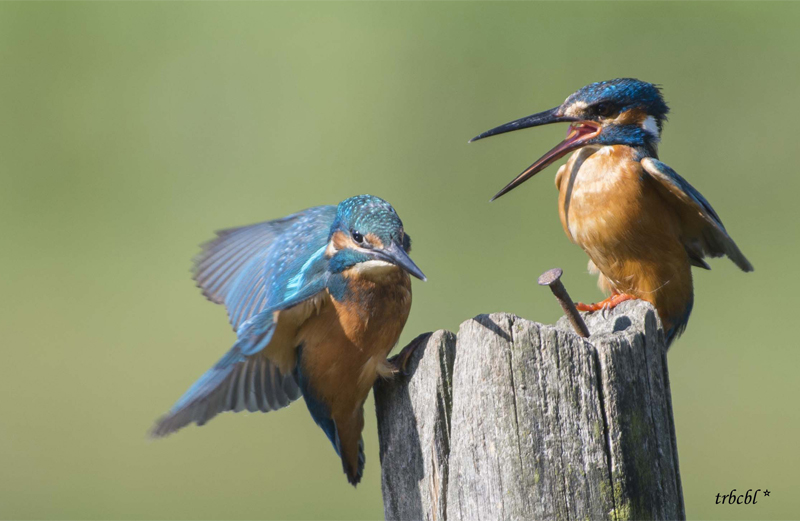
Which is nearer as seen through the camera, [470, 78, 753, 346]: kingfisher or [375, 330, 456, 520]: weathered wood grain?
[375, 330, 456, 520]: weathered wood grain

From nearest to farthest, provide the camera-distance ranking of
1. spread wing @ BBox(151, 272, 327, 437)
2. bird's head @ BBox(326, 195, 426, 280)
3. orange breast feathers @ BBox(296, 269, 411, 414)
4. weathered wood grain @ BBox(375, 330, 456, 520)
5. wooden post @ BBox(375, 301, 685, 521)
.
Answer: wooden post @ BBox(375, 301, 685, 521) → weathered wood grain @ BBox(375, 330, 456, 520) → spread wing @ BBox(151, 272, 327, 437) → bird's head @ BBox(326, 195, 426, 280) → orange breast feathers @ BBox(296, 269, 411, 414)

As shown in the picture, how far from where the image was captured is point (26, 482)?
806 centimetres

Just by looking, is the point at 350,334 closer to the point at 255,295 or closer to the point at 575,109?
the point at 255,295

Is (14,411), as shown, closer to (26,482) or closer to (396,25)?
(26,482)

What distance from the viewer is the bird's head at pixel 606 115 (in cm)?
446

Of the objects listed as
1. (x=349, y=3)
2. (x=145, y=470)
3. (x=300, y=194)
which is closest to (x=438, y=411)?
(x=145, y=470)

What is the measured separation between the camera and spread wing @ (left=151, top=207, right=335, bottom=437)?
3.07 m

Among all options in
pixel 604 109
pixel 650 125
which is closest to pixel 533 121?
pixel 604 109

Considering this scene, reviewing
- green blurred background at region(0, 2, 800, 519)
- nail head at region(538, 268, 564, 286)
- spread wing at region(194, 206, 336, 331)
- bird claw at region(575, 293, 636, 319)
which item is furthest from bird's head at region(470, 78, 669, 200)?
green blurred background at region(0, 2, 800, 519)

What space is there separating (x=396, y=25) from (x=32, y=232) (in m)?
5.05

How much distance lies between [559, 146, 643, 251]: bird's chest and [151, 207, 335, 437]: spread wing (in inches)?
47.4

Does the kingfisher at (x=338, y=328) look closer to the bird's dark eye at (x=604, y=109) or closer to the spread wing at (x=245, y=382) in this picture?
the spread wing at (x=245, y=382)

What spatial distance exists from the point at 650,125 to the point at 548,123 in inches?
21.5

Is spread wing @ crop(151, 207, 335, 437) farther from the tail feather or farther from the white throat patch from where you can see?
the tail feather
